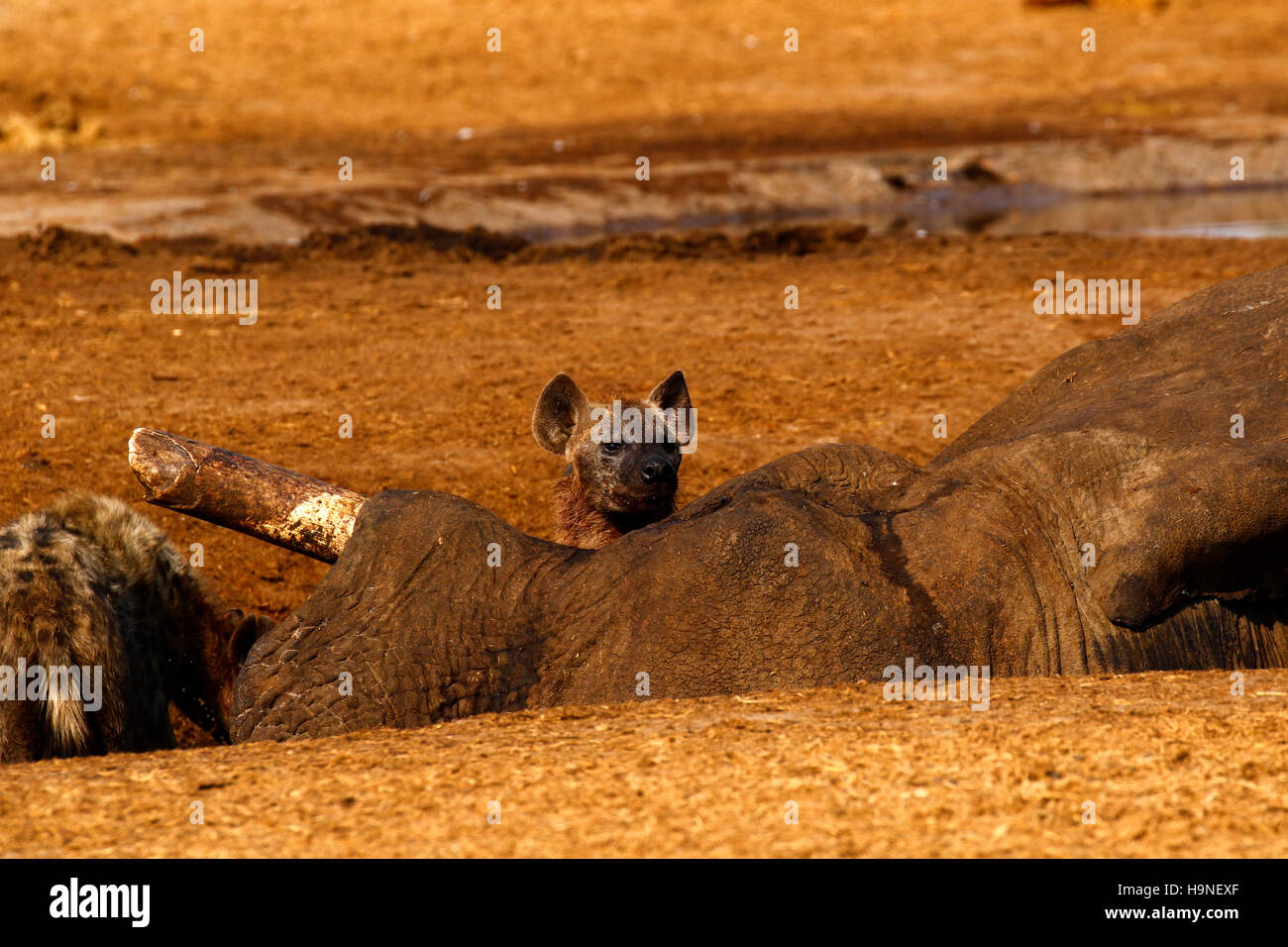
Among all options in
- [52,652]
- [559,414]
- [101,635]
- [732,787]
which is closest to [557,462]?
[559,414]

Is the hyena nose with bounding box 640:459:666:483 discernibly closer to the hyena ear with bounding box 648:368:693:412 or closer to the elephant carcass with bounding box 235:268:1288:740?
the hyena ear with bounding box 648:368:693:412

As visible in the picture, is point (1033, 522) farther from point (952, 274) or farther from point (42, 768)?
point (952, 274)

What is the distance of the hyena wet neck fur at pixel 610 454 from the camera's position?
19.7 feet

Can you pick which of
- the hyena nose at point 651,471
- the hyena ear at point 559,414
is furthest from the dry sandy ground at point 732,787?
the hyena ear at point 559,414

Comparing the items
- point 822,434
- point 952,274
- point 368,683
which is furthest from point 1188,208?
point 368,683

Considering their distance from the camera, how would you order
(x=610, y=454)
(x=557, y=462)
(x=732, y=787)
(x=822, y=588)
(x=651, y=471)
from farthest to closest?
(x=557, y=462) → (x=610, y=454) → (x=651, y=471) → (x=822, y=588) → (x=732, y=787)

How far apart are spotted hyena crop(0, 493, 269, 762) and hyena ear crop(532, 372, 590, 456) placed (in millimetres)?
1397

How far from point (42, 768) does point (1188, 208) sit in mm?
16107

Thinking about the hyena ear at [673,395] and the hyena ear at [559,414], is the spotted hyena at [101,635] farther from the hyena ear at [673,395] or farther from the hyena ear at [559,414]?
the hyena ear at [673,395]

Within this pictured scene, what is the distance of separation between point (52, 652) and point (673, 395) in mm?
2604

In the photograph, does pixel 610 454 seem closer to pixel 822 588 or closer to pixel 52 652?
pixel 822 588

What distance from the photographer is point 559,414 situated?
6414 millimetres

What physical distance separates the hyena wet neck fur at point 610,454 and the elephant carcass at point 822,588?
91 centimetres

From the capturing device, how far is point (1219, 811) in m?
3.55
